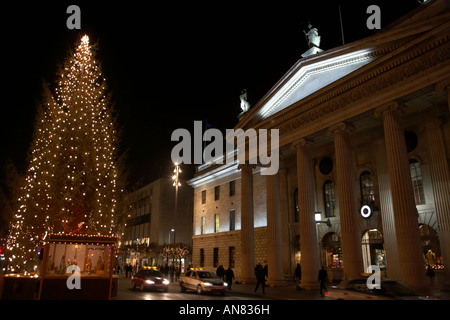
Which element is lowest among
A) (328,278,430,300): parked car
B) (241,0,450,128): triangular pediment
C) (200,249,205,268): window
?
(328,278,430,300): parked car

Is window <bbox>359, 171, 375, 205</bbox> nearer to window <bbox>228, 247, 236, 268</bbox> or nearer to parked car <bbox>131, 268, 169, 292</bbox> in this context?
parked car <bbox>131, 268, 169, 292</bbox>

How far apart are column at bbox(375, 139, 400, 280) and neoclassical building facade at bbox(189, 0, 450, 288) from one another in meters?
0.06

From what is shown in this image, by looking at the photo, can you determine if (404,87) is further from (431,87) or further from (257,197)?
(257,197)

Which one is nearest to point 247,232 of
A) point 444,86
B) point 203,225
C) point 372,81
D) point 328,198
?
point 328,198

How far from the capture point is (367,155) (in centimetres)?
2664

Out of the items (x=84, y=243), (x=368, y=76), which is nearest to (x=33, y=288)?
(x=84, y=243)

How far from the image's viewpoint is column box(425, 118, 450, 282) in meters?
20.0

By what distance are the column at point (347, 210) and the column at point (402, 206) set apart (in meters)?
2.77

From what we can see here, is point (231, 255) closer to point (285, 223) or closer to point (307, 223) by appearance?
A: point (285, 223)

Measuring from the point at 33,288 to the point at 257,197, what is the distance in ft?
78.4

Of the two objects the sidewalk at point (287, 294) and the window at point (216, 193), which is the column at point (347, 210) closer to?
the sidewalk at point (287, 294)

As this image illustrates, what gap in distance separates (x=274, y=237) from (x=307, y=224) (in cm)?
382

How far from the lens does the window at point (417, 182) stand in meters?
22.5

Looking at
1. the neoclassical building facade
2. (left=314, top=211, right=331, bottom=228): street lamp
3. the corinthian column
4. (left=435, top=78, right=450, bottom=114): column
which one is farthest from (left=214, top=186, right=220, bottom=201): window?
(left=435, top=78, right=450, bottom=114): column
